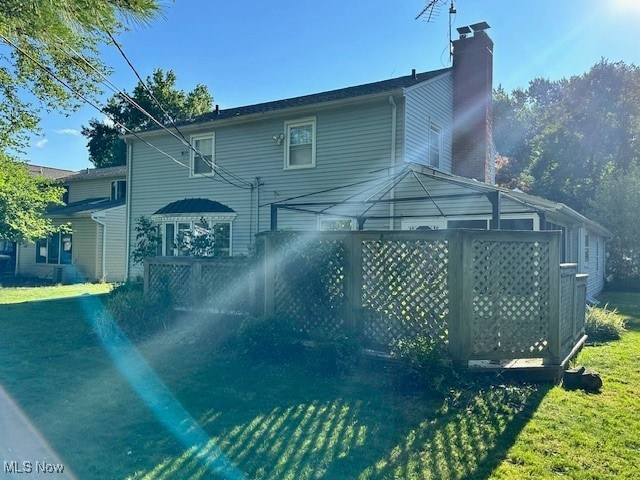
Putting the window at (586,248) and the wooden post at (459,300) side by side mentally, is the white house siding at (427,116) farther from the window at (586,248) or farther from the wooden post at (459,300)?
the window at (586,248)

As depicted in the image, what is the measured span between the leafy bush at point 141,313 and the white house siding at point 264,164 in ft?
17.5

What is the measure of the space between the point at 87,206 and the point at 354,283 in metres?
19.2

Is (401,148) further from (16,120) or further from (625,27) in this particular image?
(16,120)

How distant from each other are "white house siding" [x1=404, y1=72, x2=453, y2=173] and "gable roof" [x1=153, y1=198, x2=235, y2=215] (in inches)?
230

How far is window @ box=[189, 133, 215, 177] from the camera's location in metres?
14.5

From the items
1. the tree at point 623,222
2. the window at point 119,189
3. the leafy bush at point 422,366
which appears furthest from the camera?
the window at point 119,189

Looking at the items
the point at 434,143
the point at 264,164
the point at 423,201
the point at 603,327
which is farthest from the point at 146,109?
the point at 603,327

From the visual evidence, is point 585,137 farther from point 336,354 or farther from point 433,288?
point 336,354

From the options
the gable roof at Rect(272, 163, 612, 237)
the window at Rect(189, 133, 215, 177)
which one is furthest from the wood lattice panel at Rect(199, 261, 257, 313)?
the window at Rect(189, 133, 215, 177)

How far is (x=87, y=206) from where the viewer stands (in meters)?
21.2

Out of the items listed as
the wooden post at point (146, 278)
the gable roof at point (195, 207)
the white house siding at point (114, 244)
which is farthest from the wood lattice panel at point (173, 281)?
the white house siding at point (114, 244)

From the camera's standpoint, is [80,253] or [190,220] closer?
[190,220]

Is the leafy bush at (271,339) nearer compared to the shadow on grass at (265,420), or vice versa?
the shadow on grass at (265,420)

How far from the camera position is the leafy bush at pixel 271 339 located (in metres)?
6.16
